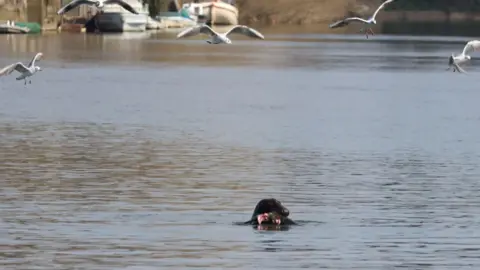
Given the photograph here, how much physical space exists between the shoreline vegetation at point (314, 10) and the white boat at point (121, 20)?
61.4 inches

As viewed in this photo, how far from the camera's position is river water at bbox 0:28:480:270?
73.0 ft

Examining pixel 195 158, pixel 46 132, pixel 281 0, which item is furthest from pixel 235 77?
pixel 281 0

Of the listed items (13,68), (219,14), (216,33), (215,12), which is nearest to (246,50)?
(215,12)

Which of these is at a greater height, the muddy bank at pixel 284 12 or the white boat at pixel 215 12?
the white boat at pixel 215 12

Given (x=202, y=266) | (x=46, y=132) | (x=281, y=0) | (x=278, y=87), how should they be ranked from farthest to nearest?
(x=281, y=0) < (x=278, y=87) < (x=46, y=132) < (x=202, y=266)

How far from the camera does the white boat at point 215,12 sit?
14500 cm

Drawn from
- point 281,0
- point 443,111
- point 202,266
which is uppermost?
point 202,266

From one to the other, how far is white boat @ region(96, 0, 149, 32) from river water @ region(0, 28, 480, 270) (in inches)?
2121

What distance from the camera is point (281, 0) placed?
577 feet

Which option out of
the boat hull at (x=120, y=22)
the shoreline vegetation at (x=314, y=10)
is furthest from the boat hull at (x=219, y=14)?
the boat hull at (x=120, y=22)

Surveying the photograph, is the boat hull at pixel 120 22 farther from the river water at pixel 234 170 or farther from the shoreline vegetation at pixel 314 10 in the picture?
the river water at pixel 234 170

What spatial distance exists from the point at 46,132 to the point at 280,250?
1869 cm

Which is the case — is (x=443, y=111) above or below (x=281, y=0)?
above

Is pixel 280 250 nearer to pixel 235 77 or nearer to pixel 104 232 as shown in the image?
pixel 104 232
